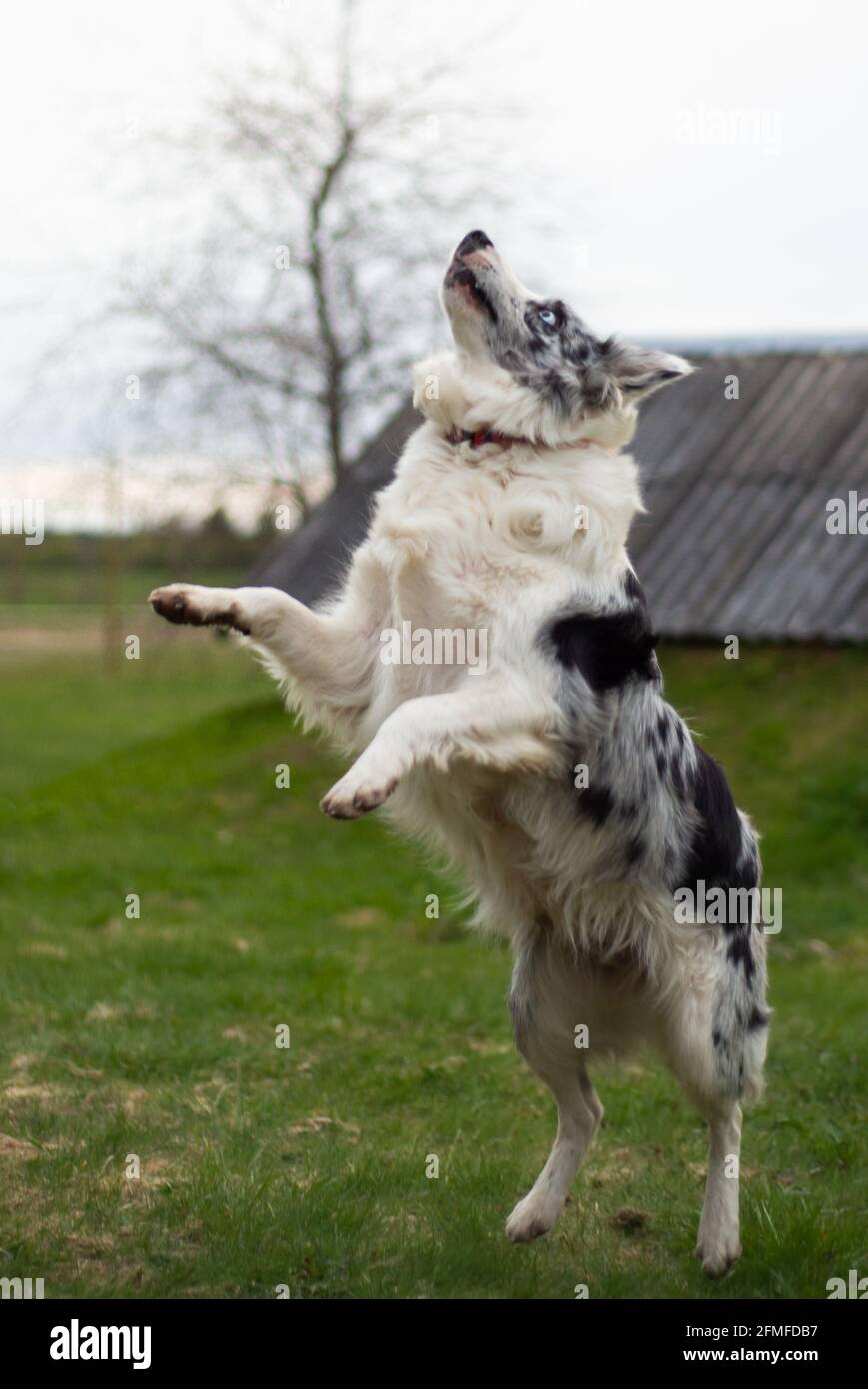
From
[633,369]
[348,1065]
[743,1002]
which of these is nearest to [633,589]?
[633,369]

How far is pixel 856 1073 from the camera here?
6.93 metres

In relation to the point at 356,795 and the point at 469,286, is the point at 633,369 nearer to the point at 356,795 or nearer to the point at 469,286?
the point at 469,286

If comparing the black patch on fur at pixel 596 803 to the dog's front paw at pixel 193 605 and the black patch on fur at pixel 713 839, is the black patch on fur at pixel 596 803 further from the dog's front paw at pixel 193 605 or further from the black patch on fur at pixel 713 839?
the dog's front paw at pixel 193 605

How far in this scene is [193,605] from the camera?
478 centimetres

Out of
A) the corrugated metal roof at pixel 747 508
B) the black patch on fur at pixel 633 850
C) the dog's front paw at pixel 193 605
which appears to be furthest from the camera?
the corrugated metal roof at pixel 747 508

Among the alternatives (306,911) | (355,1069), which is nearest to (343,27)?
(306,911)

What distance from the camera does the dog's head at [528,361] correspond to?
16.8 ft

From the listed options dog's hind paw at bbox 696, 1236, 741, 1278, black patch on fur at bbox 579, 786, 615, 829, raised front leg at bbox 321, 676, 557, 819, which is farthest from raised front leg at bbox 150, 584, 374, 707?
dog's hind paw at bbox 696, 1236, 741, 1278

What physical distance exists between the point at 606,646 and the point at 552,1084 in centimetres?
154

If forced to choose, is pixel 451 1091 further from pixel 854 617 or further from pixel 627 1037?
pixel 854 617

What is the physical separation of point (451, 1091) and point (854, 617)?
314 inches

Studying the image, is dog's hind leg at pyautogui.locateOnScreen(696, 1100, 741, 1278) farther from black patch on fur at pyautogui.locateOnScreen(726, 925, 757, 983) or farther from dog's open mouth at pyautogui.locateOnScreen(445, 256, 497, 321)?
dog's open mouth at pyautogui.locateOnScreen(445, 256, 497, 321)

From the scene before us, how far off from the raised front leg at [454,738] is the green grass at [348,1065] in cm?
149

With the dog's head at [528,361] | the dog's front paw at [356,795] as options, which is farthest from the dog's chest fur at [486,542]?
the dog's front paw at [356,795]
